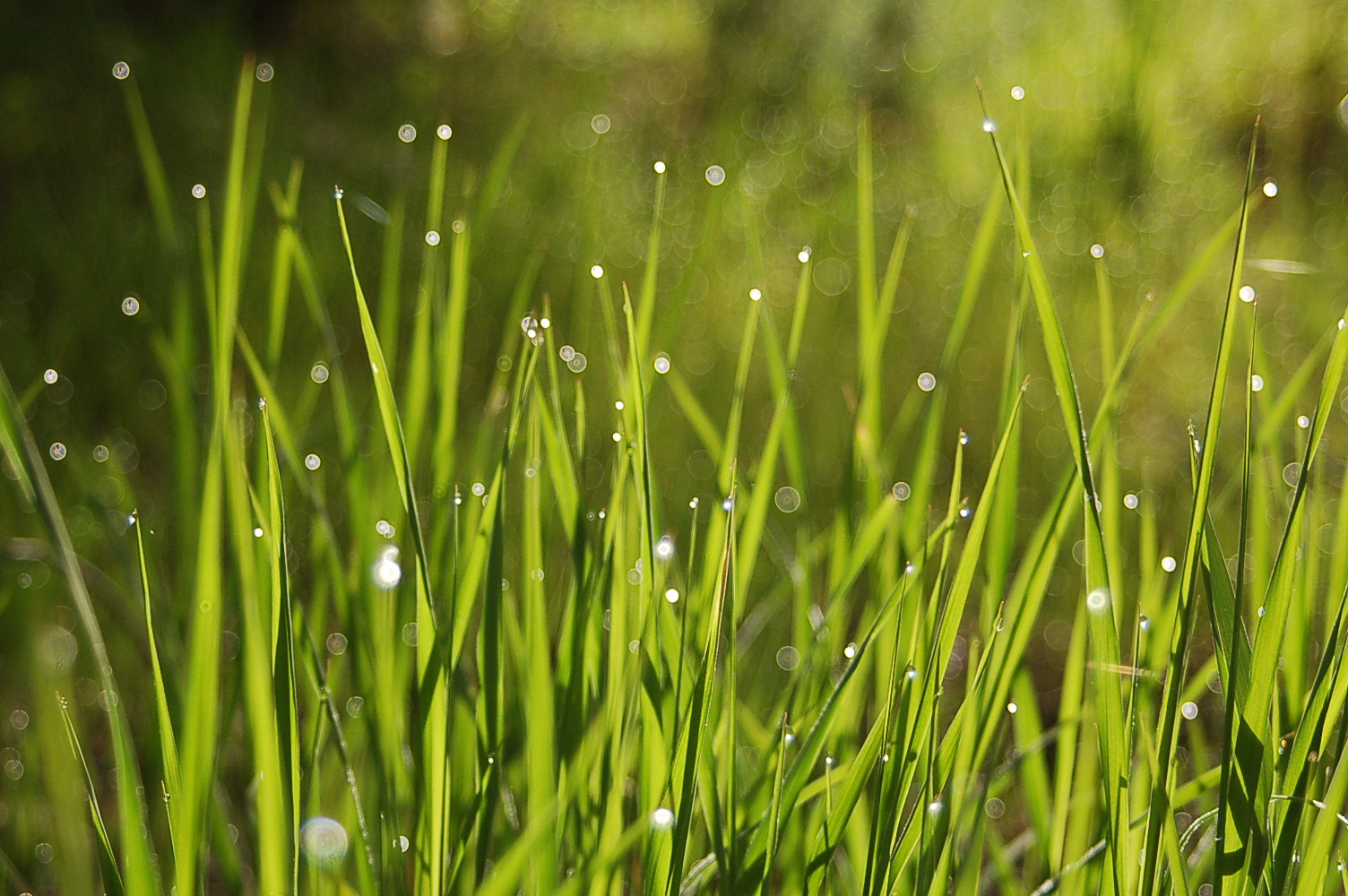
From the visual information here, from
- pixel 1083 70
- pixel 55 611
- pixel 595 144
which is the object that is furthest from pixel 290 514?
pixel 1083 70

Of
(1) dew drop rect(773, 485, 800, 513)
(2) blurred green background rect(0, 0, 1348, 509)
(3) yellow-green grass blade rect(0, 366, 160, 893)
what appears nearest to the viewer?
(3) yellow-green grass blade rect(0, 366, 160, 893)

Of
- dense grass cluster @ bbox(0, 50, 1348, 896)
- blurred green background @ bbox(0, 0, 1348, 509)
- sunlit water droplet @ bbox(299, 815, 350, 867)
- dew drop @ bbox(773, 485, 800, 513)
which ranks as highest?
blurred green background @ bbox(0, 0, 1348, 509)

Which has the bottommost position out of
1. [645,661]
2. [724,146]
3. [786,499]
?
[786,499]

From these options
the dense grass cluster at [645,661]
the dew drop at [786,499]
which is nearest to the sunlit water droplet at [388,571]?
the dense grass cluster at [645,661]

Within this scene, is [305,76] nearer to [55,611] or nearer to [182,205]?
[182,205]

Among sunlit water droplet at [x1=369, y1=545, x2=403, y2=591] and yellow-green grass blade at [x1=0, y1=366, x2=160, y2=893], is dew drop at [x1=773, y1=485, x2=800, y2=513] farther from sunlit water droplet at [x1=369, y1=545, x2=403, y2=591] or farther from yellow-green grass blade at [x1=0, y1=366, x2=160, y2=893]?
yellow-green grass blade at [x1=0, y1=366, x2=160, y2=893]

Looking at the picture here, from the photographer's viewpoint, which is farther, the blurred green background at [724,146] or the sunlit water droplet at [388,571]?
the blurred green background at [724,146]

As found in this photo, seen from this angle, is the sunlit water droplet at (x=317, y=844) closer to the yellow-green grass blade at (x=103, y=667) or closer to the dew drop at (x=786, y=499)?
the yellow-green grass blade at (x=103, y=667)

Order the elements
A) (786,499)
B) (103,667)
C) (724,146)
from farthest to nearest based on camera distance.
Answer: (724,146), (786,499), (103,667)

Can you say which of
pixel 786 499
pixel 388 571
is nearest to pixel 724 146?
pixel 786 499

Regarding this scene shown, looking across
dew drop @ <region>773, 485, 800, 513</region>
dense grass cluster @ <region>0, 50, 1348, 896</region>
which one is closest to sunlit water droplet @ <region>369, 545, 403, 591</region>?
dense grass cluster @ <region>0, 50, 1348, 896</region>

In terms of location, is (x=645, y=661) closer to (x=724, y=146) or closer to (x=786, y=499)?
(x=786, y=499)
